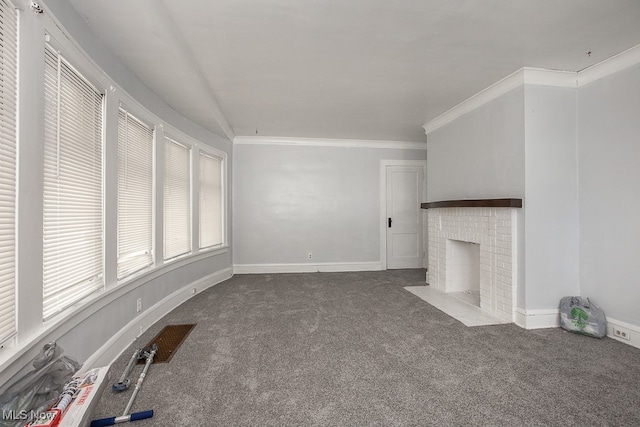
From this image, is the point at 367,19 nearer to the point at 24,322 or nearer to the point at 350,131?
the point at 24,322

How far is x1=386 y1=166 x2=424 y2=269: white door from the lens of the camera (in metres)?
5.82

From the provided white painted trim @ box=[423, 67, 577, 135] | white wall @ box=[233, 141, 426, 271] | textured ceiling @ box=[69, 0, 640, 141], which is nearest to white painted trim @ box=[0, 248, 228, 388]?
textured ceiling @ box=[69, 0, 640, 141]

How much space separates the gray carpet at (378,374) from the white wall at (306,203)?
231 centimetres

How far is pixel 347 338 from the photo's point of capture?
263cm

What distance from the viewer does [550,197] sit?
2.89 m

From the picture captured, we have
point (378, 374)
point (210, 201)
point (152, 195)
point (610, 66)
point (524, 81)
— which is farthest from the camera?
point (210, 201)

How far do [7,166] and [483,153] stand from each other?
3.99 metres

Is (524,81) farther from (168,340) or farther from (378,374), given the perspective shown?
(168,340)

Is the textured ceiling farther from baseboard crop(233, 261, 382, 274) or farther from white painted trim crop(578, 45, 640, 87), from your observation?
baseboard crop(233, 261, 382, 274)

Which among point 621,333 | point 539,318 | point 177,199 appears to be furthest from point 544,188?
point 177,199

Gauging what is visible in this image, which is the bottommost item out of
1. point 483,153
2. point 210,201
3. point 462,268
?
point 462,268

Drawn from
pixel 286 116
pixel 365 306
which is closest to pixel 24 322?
pixel 365 306

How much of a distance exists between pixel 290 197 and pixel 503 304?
3.78 meters

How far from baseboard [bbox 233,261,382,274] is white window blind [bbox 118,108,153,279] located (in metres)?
2.51
